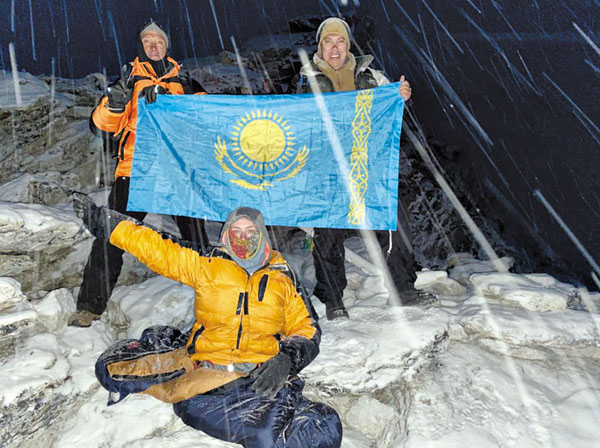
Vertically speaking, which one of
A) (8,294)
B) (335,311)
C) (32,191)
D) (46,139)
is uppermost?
(46,139)

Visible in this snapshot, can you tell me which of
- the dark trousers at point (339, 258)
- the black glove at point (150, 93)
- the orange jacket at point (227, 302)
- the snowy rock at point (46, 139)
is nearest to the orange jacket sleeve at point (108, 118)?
the black glove at point (150, 93)

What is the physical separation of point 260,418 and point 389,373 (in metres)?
1.38

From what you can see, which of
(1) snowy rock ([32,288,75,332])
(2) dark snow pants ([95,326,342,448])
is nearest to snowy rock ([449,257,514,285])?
(2) dark snow pants ([95,326,342,448])

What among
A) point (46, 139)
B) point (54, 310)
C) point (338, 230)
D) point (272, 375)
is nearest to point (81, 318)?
A: point (54, 310)

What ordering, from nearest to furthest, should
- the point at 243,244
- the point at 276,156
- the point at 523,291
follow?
the point at 243,244
the point at 276,156
the point at 523,291

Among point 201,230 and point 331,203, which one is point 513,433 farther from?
point 201,230

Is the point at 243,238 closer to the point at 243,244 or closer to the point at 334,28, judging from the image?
the point at 243,244

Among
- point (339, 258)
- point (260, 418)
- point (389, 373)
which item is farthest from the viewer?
point (339, 258)

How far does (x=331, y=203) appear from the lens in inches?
162

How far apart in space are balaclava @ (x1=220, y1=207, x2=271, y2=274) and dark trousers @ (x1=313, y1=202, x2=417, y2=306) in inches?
37.4

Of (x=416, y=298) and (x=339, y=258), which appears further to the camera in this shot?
(x=416, y=298)

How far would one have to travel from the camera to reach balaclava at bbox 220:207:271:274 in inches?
126

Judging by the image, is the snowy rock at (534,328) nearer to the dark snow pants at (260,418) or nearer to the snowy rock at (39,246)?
the dark snow pants at (260,418)

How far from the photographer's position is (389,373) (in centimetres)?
355
